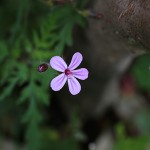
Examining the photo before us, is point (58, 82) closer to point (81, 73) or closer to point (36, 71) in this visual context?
point (81, 73)

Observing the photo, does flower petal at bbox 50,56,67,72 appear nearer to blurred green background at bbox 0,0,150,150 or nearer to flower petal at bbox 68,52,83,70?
flower petal at bbox 68,52,83,70

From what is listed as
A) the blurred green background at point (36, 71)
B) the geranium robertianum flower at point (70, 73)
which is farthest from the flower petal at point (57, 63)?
the blurred green background at point (36, 71)

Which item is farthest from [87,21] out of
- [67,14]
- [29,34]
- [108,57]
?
[29,34]

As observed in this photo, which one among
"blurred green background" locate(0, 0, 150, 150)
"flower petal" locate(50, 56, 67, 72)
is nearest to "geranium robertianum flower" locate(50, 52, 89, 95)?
"flower petal" locate(50, 56, 67, 72)

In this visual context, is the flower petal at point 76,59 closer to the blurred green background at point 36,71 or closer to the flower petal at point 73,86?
the flower petal at point 73,86

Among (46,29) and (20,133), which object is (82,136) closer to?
(20,133)

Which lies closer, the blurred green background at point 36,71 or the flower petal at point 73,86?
the flower petal at point 73,86
